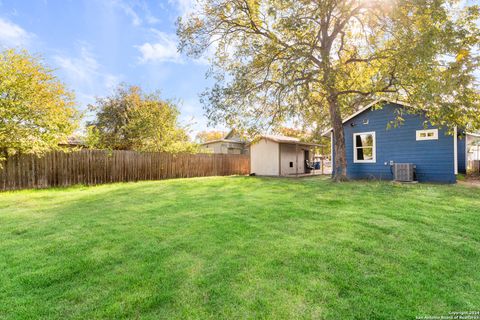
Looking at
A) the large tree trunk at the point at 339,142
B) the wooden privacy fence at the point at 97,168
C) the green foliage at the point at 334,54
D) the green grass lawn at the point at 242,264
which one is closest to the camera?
the green grass lawn at the point at 242,264

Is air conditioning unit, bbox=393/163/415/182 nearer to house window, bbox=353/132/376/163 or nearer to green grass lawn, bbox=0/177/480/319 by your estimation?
house window, bbox=353/132/376/163

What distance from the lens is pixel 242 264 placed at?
2.77 m

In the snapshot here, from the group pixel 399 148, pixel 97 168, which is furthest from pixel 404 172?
A: pixel 97 168

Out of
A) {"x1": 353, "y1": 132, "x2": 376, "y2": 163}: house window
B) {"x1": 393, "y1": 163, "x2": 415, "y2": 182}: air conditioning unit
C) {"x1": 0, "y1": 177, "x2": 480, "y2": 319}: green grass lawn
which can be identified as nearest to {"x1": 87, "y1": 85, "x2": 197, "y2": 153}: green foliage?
{"x1": 353, "y1": 132, "x2": 376, "y2": 163}: house window

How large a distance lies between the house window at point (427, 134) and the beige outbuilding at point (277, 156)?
24.5 feet

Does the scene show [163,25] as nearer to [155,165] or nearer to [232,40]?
[232,40]

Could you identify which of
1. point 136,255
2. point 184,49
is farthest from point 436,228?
point 184,49

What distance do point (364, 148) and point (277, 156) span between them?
6.05 metres

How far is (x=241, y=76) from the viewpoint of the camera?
33.6ft

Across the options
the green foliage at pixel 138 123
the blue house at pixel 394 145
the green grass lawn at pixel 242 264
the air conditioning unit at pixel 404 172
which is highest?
the green foliage at pixel 138 123

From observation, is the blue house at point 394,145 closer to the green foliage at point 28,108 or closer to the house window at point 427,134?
the house window at point 427,134

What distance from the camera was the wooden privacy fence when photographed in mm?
9562

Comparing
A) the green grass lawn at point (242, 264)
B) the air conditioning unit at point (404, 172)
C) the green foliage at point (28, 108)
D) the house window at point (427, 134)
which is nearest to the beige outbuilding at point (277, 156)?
the air conditioning unit at point (404, 172)

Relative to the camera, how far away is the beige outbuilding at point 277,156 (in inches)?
681
